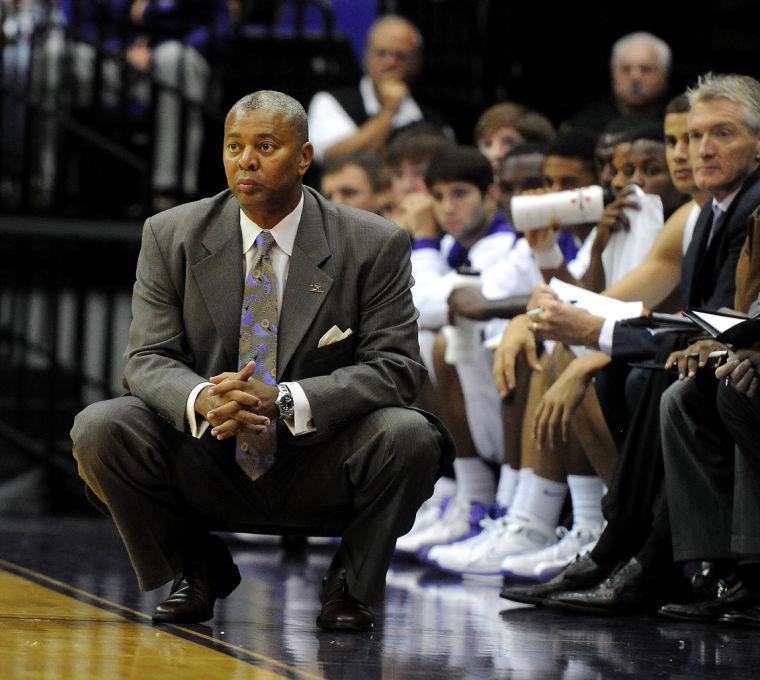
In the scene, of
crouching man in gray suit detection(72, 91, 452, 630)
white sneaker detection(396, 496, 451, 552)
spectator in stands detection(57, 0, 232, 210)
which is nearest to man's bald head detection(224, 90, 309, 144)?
Answer: crouching man in gray suit detection(72, 91, 452, 630)

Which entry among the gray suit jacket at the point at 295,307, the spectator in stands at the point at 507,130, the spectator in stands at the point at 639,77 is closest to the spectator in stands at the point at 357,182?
the spectator in stands at the point at 507,130

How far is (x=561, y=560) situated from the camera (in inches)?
191

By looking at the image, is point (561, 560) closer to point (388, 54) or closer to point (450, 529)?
point (450, 529)

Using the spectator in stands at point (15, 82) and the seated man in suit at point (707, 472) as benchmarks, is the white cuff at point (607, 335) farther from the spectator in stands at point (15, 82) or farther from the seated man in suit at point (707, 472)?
the spectator in stands at point (15, 82)

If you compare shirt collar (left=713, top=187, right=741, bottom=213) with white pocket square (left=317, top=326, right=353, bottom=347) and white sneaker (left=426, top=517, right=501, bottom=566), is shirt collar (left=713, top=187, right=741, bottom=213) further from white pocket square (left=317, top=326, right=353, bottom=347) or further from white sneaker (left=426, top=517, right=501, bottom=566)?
white sneaker (left=426, top=517, right=501, bottom=566)

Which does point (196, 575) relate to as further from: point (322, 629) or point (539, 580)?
point (539, 580)

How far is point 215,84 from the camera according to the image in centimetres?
862

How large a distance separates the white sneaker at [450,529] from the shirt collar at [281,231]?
1977 mm

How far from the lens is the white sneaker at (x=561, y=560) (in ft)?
15.9

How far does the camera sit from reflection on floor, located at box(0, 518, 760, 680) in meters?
3.12

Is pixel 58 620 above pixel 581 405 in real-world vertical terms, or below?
below

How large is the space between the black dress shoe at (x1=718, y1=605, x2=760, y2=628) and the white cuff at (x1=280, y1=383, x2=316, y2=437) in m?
1.22

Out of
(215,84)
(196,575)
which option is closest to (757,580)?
(196,575)

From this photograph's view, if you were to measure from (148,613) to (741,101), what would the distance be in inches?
80.7
